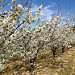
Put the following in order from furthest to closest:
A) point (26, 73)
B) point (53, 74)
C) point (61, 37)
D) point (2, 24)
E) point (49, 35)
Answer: point (61, 37)
point (49, 35)
point (26, 73)
point (53, 74)
point (2, 24)

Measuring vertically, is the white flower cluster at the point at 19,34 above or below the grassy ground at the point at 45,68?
above

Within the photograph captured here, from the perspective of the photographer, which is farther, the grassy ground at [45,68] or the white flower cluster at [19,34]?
the grassy ground at [45,68]

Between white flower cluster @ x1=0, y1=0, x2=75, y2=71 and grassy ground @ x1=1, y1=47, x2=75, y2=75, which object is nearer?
white flower cluster @ x1=0, y1=0, x2=75, y2=71

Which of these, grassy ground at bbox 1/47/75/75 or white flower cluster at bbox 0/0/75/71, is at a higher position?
white flower cluster at bbox 0/0/75/71

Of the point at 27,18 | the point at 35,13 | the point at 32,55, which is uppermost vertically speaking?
the point at 35,13

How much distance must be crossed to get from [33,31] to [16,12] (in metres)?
3.14

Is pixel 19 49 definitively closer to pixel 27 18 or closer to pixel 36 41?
pixel 36 41

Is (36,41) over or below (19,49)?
over

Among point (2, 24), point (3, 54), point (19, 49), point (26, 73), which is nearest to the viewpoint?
point (2, 24)

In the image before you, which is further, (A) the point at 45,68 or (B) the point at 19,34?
(A) the point at 45,68

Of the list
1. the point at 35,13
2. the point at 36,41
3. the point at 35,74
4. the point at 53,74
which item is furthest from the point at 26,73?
the point at 35,13

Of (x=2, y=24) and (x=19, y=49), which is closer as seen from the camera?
(x=2, y=24)

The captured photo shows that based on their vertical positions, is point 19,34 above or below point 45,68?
above

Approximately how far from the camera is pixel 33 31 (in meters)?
7.02
